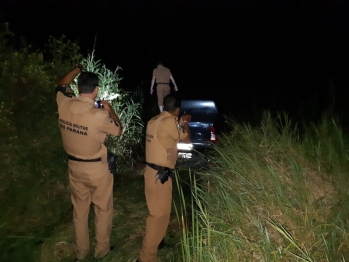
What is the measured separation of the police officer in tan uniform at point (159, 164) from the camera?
3652 millimetres

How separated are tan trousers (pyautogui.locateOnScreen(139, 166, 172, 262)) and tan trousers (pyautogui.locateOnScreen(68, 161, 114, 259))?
415 mm

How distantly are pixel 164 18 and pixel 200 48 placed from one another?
4088 millimetres

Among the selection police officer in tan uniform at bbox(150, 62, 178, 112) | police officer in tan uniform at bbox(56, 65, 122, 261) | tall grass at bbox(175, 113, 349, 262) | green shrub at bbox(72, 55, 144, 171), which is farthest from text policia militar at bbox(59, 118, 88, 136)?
police officer in tan uniform at bbox(150, 62, 178, 112)

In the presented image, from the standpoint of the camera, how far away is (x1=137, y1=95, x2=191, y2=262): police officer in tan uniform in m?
3.65

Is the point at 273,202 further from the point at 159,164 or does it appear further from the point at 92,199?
the point at 92,199

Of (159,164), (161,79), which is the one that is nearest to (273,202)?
(159,164)

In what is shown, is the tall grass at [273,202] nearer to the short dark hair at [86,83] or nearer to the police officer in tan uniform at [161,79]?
the short dark hair at [86,83]

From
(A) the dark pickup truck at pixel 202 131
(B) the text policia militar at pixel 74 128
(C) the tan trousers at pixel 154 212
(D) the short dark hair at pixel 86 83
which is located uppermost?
(D) the short dark hair at pixel 86 83

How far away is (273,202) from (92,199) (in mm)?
1763

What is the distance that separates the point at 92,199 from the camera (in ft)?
12.8

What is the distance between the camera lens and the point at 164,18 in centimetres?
2945

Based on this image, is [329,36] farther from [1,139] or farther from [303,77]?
[1,139]

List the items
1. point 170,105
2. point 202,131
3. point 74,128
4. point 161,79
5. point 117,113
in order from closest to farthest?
1. point 74,128
2. point 170,105
3. point 117,113
4. point 202,131
5. point 161,79

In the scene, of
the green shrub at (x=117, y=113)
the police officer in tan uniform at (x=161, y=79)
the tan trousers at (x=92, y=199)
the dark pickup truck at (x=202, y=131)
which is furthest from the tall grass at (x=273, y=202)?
the police officer in tan uniform at (x=161, y=79)
